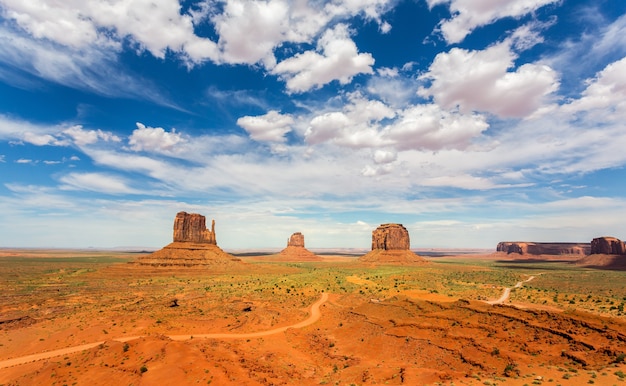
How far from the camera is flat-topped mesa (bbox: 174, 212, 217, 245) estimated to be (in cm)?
13300

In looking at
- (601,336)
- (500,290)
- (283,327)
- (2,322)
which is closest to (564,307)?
(500,290)

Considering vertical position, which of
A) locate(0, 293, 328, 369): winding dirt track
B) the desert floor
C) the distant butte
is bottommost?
locate(0, 293, 328, 369): winding dirt track

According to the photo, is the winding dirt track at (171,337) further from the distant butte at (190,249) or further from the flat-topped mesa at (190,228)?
the flat-topped mesa at (190,228)

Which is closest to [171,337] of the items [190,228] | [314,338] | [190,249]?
[314,338]

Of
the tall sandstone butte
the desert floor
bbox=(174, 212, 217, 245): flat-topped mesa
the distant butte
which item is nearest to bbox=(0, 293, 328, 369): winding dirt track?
the desert floor

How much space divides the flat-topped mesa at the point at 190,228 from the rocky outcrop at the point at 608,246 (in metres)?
226

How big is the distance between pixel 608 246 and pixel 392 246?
132046mm

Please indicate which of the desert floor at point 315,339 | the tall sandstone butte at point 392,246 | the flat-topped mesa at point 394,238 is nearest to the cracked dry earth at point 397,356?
the desert floor at point 315,339

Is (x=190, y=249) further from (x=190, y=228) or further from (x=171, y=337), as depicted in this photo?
(x=171, y=337)

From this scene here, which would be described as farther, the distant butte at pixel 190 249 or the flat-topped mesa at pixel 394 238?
the flat-topped mesa at pixel 394 238

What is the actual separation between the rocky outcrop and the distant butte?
212 m

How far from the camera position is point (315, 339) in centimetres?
3972

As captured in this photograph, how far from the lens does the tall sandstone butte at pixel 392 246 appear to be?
156 meters

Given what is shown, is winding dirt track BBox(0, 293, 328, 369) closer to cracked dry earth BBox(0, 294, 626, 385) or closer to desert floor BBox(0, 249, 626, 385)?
desert floor BBox(0, 249, 626, 385)
